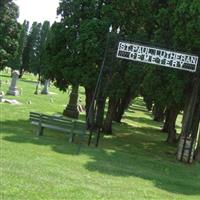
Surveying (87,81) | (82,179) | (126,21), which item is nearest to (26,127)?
(87,81)

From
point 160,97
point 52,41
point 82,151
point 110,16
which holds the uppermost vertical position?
point 110,16

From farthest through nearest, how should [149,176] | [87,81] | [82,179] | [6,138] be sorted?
[87,81] → [6,138] → [149,176] → [82,179]

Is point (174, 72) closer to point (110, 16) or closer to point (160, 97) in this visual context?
point (160, 97)

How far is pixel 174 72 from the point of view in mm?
22281

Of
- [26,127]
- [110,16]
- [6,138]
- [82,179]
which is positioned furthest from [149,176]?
[110,16]

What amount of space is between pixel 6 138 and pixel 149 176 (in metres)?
5.52

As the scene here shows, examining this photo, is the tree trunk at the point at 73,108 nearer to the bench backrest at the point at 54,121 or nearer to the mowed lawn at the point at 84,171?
the mowed lawn at the point at 84,171

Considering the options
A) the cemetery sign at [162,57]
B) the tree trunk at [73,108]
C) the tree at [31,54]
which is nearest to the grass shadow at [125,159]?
the cemetery sign at [162,57]

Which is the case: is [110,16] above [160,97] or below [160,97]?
above

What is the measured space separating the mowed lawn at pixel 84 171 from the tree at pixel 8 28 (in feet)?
80.2

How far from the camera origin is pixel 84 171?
48.1 feet

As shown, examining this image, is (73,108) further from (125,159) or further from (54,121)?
(125,159)

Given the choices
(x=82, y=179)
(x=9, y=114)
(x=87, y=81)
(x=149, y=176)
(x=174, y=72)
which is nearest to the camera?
(x=82, y=179)

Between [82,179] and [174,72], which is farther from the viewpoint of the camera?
[174,72]
